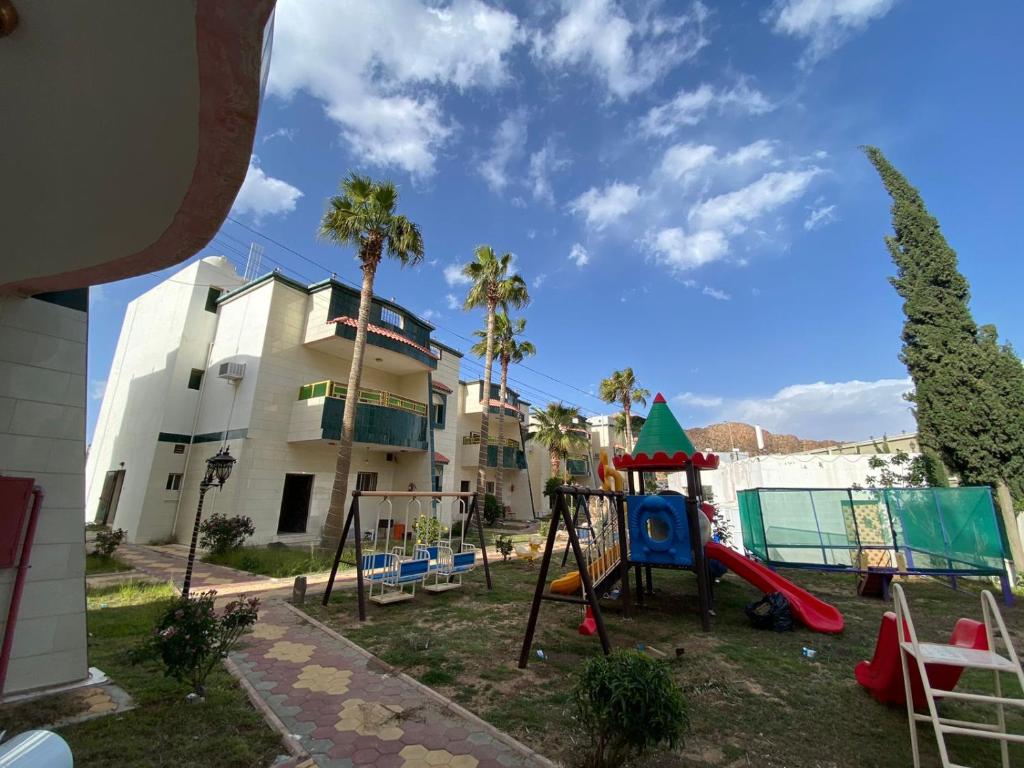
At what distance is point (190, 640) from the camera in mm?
4266

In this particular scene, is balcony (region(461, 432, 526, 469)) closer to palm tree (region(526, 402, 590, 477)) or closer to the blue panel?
palm tree (region(526, 402, 590, 477))

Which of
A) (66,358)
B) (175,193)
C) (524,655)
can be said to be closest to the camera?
(175,193)

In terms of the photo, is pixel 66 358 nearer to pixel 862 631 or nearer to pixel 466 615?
pixel 466 615

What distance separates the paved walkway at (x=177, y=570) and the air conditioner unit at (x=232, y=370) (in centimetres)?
624

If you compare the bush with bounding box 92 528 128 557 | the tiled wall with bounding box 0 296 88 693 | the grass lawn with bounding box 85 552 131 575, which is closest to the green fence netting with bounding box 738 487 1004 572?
the tiled wall with bounding box 0 296 88 693

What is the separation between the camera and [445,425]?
23.9m

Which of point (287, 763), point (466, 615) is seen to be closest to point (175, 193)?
point (287, 763)

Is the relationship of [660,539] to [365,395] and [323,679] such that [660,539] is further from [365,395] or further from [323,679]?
[365,395]

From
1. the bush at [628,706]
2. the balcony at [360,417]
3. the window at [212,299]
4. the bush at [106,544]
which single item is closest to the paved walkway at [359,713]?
the bush at [628,706]

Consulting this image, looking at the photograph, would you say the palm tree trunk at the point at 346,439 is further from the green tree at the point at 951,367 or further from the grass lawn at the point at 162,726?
the green tree at the point at 951,367

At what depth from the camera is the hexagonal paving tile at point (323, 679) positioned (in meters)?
4.79

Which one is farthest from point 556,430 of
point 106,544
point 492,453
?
point 106,544

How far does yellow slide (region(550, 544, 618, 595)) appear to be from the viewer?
27.5 ft

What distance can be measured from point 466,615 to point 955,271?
16930mm
